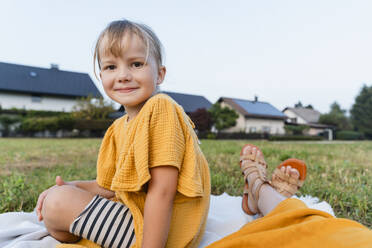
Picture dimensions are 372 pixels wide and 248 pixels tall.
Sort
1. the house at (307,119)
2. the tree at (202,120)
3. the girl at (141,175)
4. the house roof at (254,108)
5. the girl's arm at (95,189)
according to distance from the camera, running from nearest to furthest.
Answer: the girl at (141,175)
the girl's arm at (95,189)
the tree at (202,120)
the house roof at (254,108)
the house at (307,119)

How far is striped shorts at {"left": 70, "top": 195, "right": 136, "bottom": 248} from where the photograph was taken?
988mm

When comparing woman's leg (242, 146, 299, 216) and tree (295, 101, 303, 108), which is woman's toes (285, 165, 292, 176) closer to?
woman's leg (242, 146, 299, 216)

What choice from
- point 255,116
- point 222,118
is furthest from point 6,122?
point 255,116

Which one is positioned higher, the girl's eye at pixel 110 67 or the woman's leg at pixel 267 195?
the girl's eye at pixel 110 67

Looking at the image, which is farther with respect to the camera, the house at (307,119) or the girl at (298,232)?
the house at (307,119)

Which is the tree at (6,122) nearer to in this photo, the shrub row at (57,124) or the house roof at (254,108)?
the shrub row at (57,124)

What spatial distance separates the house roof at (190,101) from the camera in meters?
27.7

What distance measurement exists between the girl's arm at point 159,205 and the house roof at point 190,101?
2620 centimetres

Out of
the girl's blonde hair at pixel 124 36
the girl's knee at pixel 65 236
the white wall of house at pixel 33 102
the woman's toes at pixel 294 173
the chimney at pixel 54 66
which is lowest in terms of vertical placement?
the girl's knee at pixel 65 236

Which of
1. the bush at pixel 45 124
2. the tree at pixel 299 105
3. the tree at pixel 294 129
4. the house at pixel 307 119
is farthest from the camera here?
the tree at pixel 299 105

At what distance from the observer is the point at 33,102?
23156mm

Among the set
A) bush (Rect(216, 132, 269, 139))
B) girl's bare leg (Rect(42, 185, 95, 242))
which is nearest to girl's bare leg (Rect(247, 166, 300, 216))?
girl's bare leg (Rect(42, 185, 95, 242))

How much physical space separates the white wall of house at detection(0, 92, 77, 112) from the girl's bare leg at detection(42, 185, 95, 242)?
25236 mm

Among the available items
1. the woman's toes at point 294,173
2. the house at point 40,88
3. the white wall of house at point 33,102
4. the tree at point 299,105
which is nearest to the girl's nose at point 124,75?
the woman's toes at point 294,173
